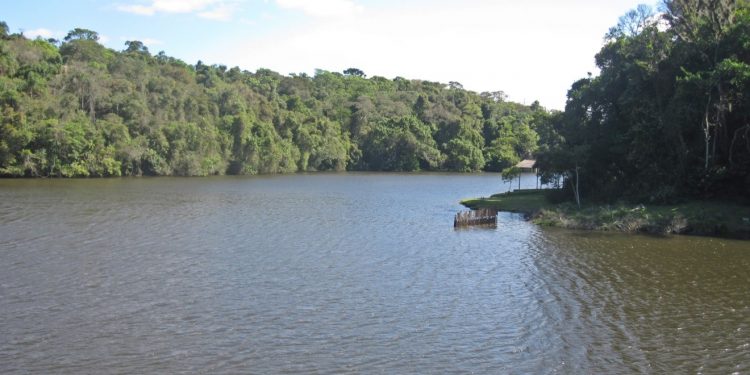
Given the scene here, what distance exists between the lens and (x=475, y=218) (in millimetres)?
47375

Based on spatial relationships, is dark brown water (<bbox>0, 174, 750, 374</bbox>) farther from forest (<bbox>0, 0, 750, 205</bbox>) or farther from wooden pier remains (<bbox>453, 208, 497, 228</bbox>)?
forest (<bbox>0, 0, 750, 205</bbox>)

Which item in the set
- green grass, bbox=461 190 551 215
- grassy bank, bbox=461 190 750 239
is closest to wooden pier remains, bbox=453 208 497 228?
grassy bank, bbox=461 190 750 239

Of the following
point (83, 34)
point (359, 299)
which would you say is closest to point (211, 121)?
point (83, 34)

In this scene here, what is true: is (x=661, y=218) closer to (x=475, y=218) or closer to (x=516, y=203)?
(x=475, y=218)

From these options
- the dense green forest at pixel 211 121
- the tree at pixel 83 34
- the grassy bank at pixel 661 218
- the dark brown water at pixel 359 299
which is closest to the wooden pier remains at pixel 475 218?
the dark brown water at pixel 359 299

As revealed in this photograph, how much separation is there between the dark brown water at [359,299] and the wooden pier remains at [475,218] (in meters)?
2.61

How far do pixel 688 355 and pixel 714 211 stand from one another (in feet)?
94.7

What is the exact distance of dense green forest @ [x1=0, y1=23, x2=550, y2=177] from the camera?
91438 mm

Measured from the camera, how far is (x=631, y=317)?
23.1 meters

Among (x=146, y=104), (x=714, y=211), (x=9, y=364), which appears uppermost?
(x=146, y=104)

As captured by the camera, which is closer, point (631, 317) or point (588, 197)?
point (631, 317)

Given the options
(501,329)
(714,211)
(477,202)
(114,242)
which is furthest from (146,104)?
(501,329)

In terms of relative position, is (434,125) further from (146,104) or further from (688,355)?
(688,355)

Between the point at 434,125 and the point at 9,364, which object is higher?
the point at 434,125
